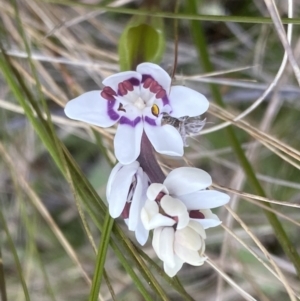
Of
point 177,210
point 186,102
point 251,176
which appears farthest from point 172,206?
point 251,176

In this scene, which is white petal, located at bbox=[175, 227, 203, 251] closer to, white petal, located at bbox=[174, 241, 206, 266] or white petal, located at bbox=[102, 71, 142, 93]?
white petal, located at bbox=[174, 241, 206, 266]

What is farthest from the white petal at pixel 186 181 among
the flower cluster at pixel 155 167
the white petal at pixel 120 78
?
the white petal at pixel 120 78

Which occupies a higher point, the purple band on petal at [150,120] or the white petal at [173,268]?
the purple band on petal at [150,120]

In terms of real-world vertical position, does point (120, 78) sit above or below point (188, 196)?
above

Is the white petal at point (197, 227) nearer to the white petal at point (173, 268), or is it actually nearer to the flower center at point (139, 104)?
the white petal at point (173, 268)

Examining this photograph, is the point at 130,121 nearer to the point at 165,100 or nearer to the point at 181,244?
the point at 165,100

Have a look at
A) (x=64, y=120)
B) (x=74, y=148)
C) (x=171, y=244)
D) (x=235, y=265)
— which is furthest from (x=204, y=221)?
(x=74, y=148)

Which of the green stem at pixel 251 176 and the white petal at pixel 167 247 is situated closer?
the white petal at pixel 167 247
